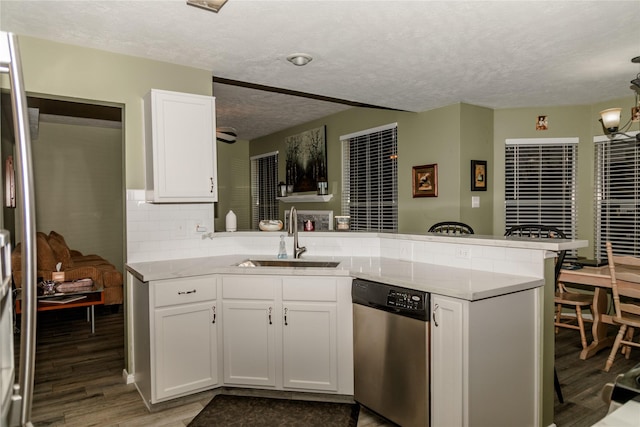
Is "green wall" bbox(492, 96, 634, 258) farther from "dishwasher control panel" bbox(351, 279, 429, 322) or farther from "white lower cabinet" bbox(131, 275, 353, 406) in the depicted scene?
"white lower cabinet" bbox(131, 275, 353, 406)

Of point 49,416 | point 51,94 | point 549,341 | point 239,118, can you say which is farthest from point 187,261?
point 239,118

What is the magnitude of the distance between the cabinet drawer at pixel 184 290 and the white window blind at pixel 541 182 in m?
4.06

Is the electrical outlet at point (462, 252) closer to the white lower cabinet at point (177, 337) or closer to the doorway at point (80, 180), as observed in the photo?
the white lower cabinet at point (177, 337)

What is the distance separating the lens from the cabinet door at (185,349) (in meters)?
2.76

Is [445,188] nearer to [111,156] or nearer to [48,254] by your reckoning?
[48,254]

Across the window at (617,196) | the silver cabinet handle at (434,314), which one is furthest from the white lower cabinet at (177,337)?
the window at (617,196)

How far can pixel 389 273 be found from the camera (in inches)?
103

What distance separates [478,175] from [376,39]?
277cm

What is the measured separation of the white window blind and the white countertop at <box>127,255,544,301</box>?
2.98m

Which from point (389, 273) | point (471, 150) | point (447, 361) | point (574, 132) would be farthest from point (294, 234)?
point (574, 132)

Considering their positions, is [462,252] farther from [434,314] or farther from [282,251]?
[282,251]

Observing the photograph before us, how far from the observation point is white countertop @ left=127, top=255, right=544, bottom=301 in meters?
2.18

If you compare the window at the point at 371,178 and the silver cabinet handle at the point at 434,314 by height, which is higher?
the window at the point at 371,178

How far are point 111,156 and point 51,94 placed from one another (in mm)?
4081
